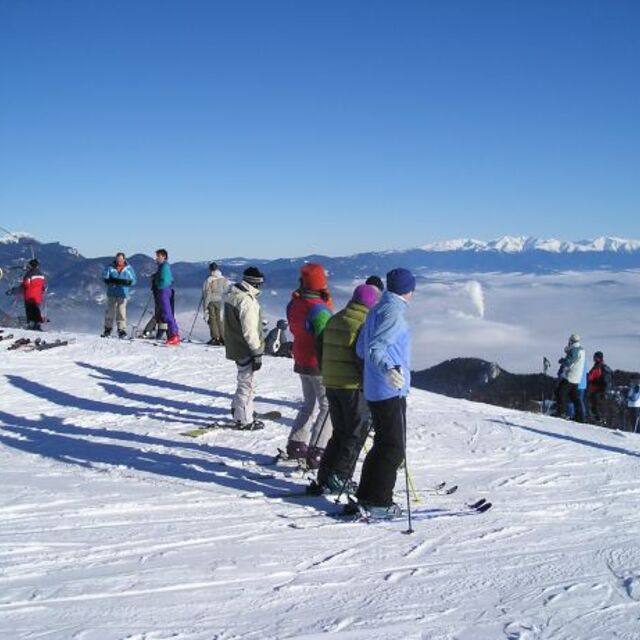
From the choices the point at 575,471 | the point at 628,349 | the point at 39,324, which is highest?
the point at 39,324

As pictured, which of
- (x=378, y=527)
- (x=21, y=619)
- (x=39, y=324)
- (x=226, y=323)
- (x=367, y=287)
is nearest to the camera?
(x=21, y=619)

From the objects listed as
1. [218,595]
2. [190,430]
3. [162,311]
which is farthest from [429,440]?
[162,311]

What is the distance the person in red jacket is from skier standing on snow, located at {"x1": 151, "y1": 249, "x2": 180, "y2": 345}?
346 centimetres

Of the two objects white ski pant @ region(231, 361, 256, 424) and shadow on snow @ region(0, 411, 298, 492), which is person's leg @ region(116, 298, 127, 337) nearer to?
shadow on snow @ region(0, 411, 298, 492)

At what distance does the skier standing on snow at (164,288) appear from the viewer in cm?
1355

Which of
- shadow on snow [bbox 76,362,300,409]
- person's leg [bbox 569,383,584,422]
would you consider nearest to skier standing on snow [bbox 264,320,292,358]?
shadow on snow [bbox 76,362,300,409]

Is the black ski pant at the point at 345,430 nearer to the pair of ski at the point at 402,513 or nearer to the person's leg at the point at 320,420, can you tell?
the pair of ski at the point at 402,513

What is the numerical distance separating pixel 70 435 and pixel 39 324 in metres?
9.51

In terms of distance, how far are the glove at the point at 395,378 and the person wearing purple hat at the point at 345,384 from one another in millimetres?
587

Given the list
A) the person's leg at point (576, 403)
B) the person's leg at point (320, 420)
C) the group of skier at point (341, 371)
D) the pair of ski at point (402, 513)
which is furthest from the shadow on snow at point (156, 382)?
the person's leg at point (576, 403)

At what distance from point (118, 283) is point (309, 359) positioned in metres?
9.05

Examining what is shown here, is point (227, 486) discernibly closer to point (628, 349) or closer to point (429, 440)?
point (429, 440)

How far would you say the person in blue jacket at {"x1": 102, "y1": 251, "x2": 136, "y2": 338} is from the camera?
1427 centimetres

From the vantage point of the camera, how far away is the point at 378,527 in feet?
17.1
